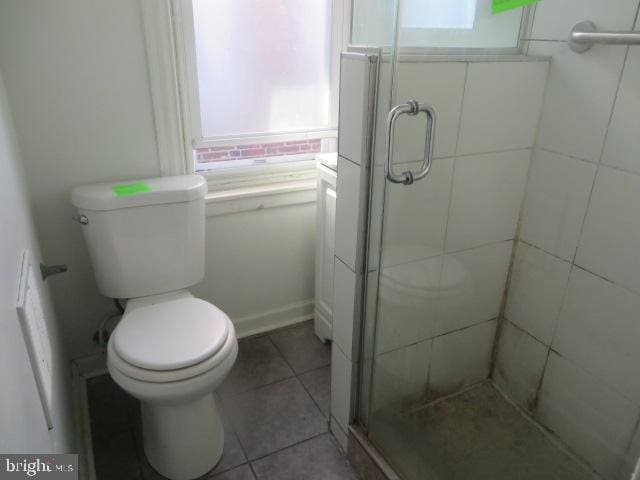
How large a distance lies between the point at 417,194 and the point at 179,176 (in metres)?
0.90

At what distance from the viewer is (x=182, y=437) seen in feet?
4.83

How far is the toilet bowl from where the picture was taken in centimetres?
131

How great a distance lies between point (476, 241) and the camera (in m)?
1.53

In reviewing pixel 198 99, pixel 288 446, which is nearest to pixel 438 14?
pixel 198 99

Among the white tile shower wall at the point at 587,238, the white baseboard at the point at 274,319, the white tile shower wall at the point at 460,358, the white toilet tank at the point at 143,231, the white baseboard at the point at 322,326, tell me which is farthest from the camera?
the white baseboard at the point at 274,319

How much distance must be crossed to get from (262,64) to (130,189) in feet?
2.33

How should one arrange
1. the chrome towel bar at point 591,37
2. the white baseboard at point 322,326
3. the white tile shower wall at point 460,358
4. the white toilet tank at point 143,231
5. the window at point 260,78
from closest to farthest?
the chrome towel bar at point 591,37, the white toilet tank at point 143,231, the white tile shower wall at point 460,358, the window at point 260,78, the white baseboard at point 322,326

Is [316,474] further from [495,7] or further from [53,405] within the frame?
[495,7]

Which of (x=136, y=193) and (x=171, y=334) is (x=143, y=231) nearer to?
(x=136, y=193)

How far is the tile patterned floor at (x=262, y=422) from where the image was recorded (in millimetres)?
1542

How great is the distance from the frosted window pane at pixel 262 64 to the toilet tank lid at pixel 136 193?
30cm

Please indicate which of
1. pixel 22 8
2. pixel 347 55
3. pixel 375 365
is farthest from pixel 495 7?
pixel 22 8

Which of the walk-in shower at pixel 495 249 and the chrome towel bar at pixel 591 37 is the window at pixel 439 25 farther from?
the chrome towel bar at pixel 591 37

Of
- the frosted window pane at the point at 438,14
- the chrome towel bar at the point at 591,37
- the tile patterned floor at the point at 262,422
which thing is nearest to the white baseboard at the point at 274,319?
the tile patterned floor at the point at 262,422
